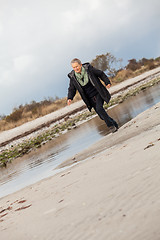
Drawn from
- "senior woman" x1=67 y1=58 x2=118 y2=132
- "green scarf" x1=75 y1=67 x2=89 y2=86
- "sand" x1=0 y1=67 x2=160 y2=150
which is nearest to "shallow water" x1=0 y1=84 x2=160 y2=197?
"senior woman" x1=67 y1=58 x2=118 y2=132

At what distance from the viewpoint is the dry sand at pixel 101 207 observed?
1.71 m

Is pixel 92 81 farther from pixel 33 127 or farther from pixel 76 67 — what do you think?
pixel 33 127

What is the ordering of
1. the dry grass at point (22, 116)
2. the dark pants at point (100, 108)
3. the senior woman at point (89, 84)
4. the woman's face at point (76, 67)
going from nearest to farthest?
the woman's face at point (76, 67)
the senior woman at point (89, 84)
the dark pants at point (100, 108)
the dry grass at point (22, 116)

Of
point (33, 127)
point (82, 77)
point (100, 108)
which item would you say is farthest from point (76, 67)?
point (33, 127)

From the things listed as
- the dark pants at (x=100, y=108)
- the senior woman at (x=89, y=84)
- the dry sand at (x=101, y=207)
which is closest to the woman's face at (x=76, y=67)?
the senior woman at (x=89, y=84)

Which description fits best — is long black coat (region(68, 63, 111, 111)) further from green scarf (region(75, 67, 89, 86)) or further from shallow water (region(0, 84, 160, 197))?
shallow water (region(0, 84, 160, 197))

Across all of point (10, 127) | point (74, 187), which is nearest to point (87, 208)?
point (74, 187)

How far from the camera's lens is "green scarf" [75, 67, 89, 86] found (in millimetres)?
6410

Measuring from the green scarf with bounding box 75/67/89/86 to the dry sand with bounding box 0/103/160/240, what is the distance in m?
3.30

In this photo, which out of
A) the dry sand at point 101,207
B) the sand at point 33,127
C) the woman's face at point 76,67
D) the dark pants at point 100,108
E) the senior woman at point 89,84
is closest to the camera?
the dry sand at point 101,207

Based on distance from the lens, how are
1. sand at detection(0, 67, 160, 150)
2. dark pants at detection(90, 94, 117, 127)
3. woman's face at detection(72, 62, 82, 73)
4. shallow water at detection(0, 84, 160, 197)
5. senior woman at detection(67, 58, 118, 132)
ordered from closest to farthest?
shallow water at detection(0, 84, 160, 197) < woman's face at detection(72, 62, 82, 73) < senior woman at detection(67, 58, 118, 132) < dark pants at detection(90, 94, 117, 127) < sand at detection(0, 67, 160, 150)

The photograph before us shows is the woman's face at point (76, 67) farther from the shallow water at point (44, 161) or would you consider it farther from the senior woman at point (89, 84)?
the shallow water at point (44, 161)

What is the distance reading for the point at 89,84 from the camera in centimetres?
663

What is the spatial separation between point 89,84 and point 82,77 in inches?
10.7
